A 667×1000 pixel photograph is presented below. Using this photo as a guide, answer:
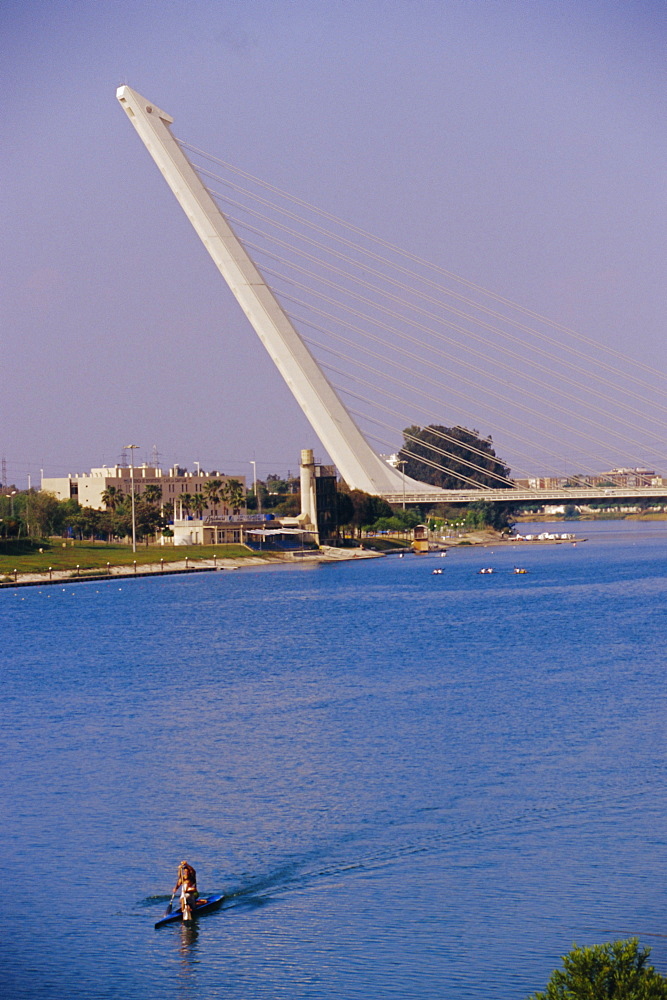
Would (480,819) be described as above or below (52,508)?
below

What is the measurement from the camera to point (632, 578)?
8431 cm

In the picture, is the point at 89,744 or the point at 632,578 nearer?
the point at 89,744

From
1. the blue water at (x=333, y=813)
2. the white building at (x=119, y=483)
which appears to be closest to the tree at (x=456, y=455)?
the white building at (x=119, y=483)

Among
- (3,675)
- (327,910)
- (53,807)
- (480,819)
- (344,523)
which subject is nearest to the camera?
(327,910)

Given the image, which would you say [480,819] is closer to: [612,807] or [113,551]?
[612,807]

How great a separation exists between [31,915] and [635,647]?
32631mm

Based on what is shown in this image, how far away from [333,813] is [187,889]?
5.47 metres

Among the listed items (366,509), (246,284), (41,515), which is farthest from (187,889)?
(366,509)

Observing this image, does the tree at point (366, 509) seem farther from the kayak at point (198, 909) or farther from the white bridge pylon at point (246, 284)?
the kayak at point (198, 909)

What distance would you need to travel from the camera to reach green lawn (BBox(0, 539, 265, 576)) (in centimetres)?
9062

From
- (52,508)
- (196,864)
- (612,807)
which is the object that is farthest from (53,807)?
(52,508)

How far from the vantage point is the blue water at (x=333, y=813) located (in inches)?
654

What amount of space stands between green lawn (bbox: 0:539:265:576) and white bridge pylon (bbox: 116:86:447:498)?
48.5ft

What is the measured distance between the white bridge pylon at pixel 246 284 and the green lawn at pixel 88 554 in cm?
1478
